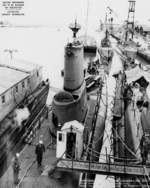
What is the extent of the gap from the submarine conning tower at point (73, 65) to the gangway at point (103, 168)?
6729mm

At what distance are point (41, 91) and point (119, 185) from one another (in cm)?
1536

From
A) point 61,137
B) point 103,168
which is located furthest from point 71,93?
point 103,168

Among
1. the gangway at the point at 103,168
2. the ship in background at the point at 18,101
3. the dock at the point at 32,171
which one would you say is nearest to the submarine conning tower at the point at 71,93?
the dock at the point at 32,171

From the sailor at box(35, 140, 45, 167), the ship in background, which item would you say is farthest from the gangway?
the ship in background

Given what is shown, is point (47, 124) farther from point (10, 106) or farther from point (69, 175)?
point (69, 175)

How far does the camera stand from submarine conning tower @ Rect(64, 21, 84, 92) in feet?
54.3

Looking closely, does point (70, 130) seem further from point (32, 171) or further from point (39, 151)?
point (32, 171)

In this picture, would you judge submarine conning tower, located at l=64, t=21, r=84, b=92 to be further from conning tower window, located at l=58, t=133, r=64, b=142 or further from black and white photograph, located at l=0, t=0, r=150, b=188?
conning tower window, located at l=58, t=133, r=64, b=142

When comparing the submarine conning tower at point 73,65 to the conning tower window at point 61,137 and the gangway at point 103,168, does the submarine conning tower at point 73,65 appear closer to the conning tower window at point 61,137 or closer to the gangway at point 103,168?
the conning tower window at point 61,137

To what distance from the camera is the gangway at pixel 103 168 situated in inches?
422

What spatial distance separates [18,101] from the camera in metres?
20.7

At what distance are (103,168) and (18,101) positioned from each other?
11383 millimetres

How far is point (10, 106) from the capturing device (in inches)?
755

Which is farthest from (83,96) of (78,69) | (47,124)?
(47,124)
